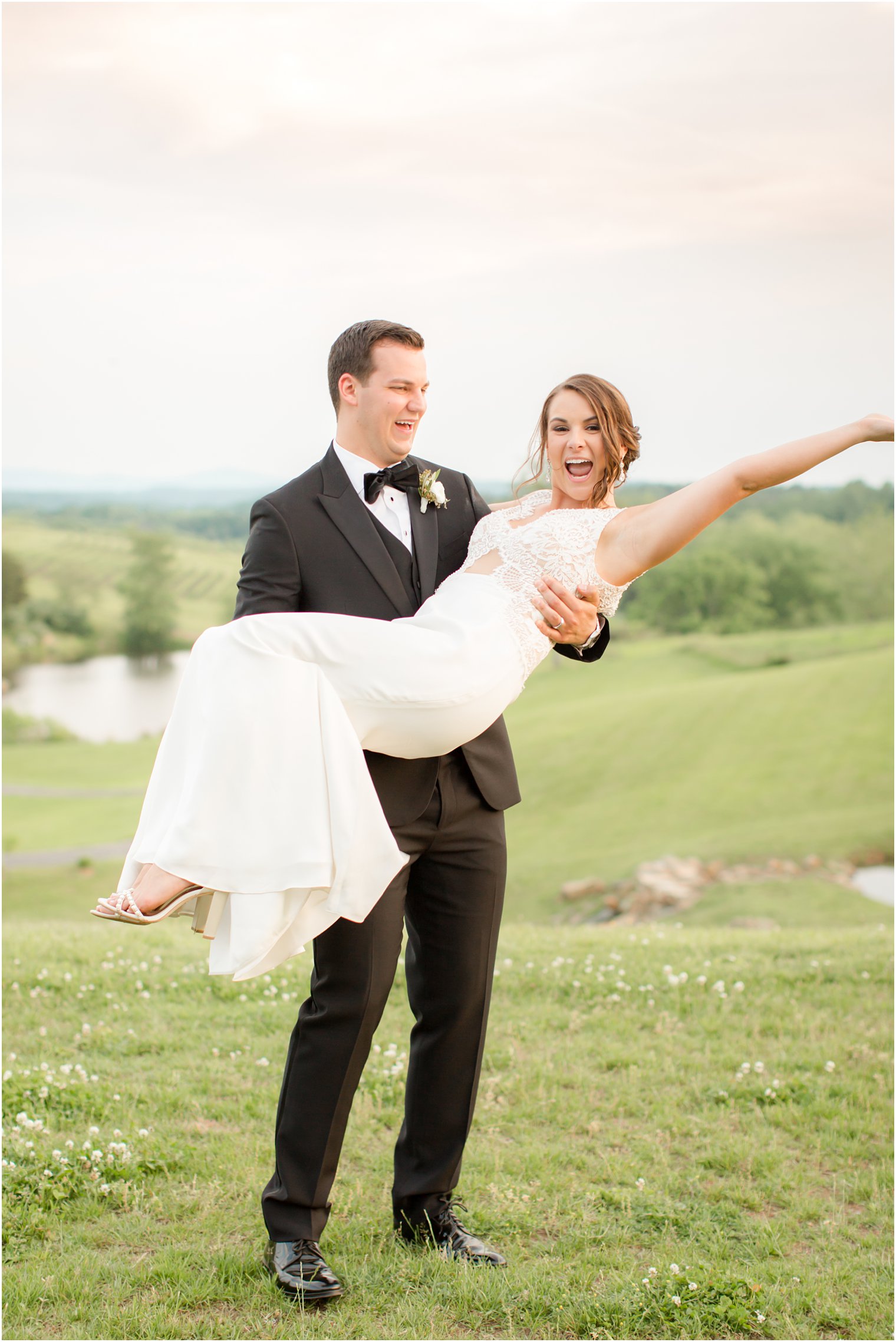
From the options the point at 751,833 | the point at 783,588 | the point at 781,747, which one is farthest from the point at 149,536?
the point at 751,833

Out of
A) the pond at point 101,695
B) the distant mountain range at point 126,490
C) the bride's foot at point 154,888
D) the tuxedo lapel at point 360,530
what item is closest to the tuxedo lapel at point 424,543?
the tuxedo lapel at point 360,530

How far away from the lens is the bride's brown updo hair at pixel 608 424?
423cm

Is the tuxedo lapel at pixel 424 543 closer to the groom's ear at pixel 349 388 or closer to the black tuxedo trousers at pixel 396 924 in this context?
the black tuxedo trousers at pixel 396 924

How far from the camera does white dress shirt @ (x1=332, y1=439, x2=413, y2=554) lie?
3.91 meters

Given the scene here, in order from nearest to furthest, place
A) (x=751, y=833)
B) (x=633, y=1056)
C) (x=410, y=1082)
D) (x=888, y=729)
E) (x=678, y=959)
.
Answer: (x=410, y=1082), (x=633, y=1056), (x=678, y=959), (x=751, y=833), (x=888, y=729)

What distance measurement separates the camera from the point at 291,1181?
145 inches

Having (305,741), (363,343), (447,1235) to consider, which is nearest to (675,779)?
(447,1235)

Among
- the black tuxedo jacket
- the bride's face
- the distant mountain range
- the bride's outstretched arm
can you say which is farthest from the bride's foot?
the distant mountain range

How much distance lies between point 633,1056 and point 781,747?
31.6 m

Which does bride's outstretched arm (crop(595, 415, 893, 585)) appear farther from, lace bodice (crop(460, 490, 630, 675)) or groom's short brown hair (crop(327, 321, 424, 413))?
groom's short brown hair (crop(327, 321, 424, 413))

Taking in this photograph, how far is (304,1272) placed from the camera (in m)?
3.59

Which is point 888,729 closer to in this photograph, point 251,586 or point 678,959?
point 678,959

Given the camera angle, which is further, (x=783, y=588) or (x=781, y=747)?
(x=783, y=588)

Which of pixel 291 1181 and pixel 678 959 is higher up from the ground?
pixel 291 1181
